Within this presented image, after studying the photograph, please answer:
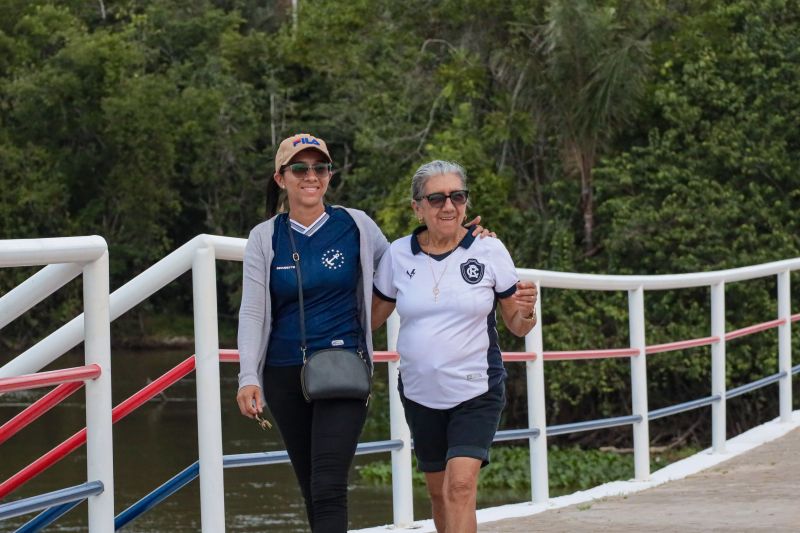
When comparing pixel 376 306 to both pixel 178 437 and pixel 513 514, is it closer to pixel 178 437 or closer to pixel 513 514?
pixel 513 514

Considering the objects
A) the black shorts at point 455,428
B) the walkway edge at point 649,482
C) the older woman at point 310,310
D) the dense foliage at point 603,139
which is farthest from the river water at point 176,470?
the older woman at point 310,310

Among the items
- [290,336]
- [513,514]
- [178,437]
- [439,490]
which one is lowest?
[178,437]

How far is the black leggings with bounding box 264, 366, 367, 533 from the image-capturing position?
4.20 metres

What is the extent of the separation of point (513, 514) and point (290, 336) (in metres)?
2.55

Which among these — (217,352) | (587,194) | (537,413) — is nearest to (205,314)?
(217,352)

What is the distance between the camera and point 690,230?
76.0 feet

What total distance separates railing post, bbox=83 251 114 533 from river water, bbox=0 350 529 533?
14.7 meters

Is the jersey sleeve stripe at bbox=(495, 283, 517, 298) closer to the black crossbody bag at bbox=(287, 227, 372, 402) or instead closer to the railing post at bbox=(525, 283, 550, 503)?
the black crossbody bag at bbox=(287, 227, 372, 402)

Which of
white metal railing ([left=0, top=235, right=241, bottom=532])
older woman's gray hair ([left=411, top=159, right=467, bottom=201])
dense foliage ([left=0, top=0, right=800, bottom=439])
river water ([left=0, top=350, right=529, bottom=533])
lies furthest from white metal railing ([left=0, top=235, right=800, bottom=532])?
dense foliage ([left=0, top=0, right=800, bottom=439])

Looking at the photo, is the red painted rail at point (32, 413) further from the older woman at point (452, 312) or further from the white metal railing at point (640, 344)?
the white metal railing at point (640, 344)

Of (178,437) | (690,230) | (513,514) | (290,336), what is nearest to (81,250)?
(290,336)

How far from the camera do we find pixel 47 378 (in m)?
3.59

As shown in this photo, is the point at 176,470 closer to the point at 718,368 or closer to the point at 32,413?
the point at 718,368

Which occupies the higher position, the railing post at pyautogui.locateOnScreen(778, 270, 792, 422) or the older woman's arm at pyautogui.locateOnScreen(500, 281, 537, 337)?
the older woman's arm at pyautogui.locateOnScreen(500, 281, 537, 337)
